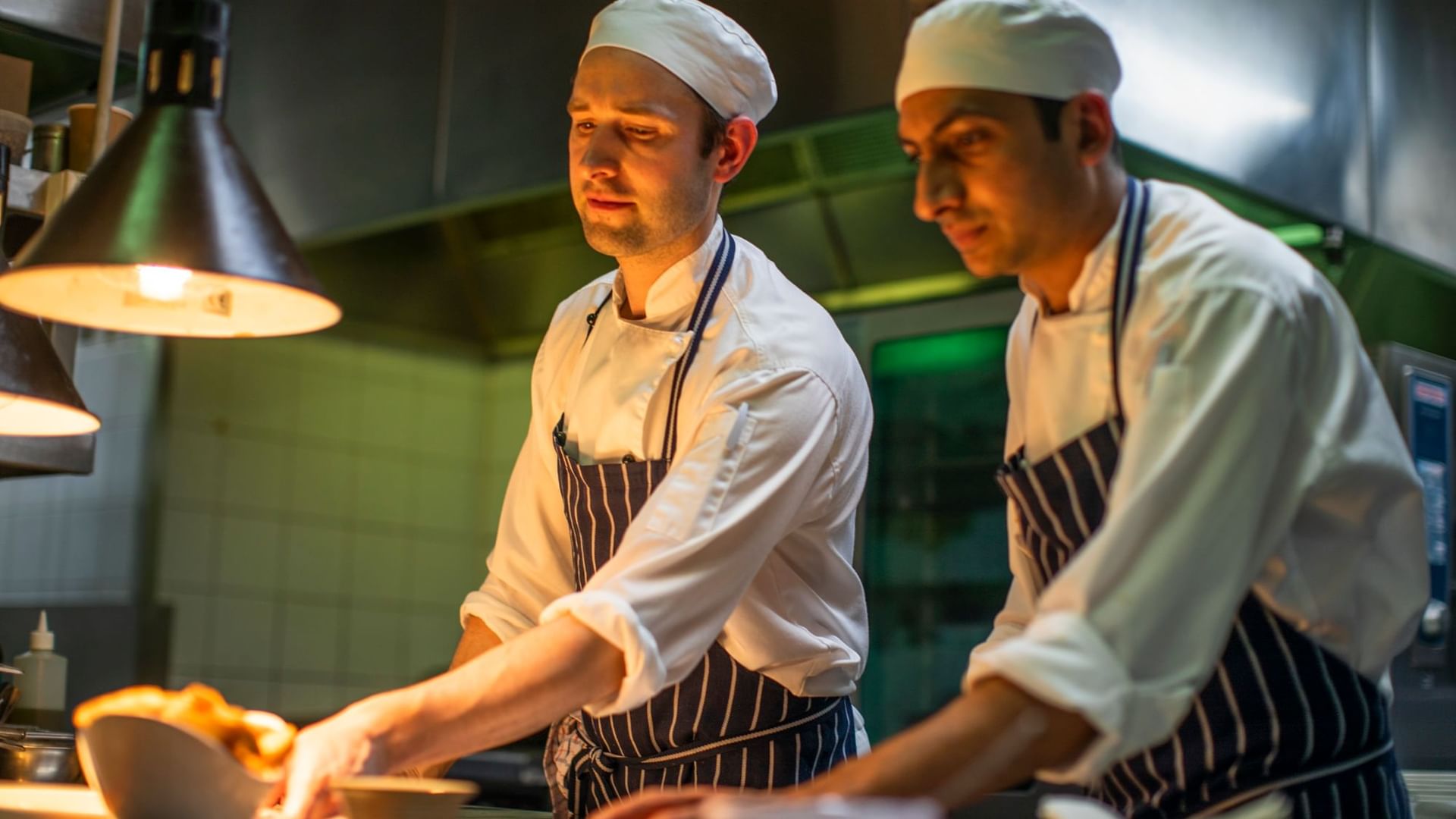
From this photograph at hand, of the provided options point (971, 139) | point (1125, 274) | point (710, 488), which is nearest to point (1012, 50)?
point (971, 139)

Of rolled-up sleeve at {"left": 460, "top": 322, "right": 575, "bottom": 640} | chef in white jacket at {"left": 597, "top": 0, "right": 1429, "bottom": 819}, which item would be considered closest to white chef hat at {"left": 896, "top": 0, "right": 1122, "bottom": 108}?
chef in white jacket at {"left": 597, "top": 0, "right": 1429, "bottom": 819}

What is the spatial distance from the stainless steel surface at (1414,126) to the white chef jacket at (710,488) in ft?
5.72

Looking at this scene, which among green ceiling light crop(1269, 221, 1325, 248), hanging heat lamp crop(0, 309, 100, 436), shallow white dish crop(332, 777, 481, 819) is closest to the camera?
shallow white dish crop(332, 777, 481, 819)

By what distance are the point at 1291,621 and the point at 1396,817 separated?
20 centimetres

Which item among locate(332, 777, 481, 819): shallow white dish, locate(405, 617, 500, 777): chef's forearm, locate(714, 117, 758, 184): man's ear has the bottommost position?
locate(405, 617, 500, 777): chef's forearm

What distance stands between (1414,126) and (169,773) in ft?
8.97

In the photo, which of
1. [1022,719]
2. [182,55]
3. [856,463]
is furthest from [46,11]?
[1022,719]

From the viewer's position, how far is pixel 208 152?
1523mm

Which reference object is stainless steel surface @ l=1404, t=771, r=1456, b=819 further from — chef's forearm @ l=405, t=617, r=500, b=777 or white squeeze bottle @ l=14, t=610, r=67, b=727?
white squeeze bottle @ l=14, t=610, r=67, b=727

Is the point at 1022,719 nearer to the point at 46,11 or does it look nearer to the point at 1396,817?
the point at 1396,817

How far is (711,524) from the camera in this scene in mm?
1443

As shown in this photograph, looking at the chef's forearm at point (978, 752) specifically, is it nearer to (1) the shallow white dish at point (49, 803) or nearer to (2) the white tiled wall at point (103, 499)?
(1) the shallow white dish at point (49, 803)

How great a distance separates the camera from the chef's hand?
126cm

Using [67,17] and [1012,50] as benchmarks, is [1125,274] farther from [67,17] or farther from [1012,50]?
[67,17]
